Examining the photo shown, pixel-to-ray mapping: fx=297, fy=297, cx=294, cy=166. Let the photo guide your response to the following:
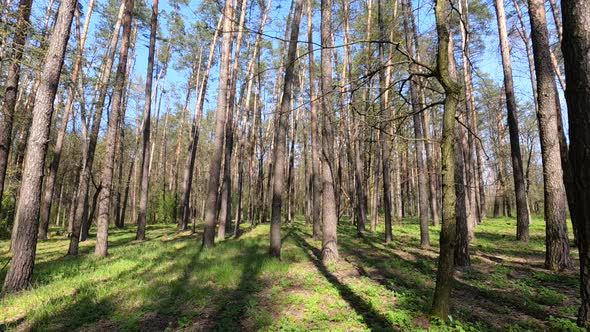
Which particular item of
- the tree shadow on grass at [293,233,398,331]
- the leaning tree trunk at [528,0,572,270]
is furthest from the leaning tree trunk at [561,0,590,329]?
the leaning tree trunk at [528,0,572,270]

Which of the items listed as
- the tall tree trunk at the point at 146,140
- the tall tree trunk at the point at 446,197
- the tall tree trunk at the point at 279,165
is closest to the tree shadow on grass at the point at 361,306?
the tall tree trunk at the point at 446,197

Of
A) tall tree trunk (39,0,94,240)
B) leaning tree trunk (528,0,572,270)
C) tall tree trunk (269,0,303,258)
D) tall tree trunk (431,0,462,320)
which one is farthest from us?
tall tree trunk (39,0,94,240)

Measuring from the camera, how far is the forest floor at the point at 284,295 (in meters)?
4.39

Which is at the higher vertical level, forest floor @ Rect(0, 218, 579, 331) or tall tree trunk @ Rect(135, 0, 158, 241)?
tall tree trunk @ Rect(135, 0, 158, 241)

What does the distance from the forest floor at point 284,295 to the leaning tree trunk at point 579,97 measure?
2046 mm

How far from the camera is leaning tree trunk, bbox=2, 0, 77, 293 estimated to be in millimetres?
5848

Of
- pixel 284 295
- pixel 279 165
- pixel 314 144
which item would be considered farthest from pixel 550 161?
pixel 314 144

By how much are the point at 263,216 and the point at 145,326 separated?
22296 mm

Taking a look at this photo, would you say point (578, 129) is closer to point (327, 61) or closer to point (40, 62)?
point (327, 61)

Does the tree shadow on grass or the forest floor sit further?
the forest floor

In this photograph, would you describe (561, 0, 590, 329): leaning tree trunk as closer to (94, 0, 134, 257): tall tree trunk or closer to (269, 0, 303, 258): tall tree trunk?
(269, 0, 303, 258): tall tree trunk

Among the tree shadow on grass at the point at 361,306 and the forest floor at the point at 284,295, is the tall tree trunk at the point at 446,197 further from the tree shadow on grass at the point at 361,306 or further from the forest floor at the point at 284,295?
the tree shadow on grass at the point at 361,306

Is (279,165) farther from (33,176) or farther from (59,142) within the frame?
(59,142)

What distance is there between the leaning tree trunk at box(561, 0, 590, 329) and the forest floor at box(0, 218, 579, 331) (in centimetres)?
205
